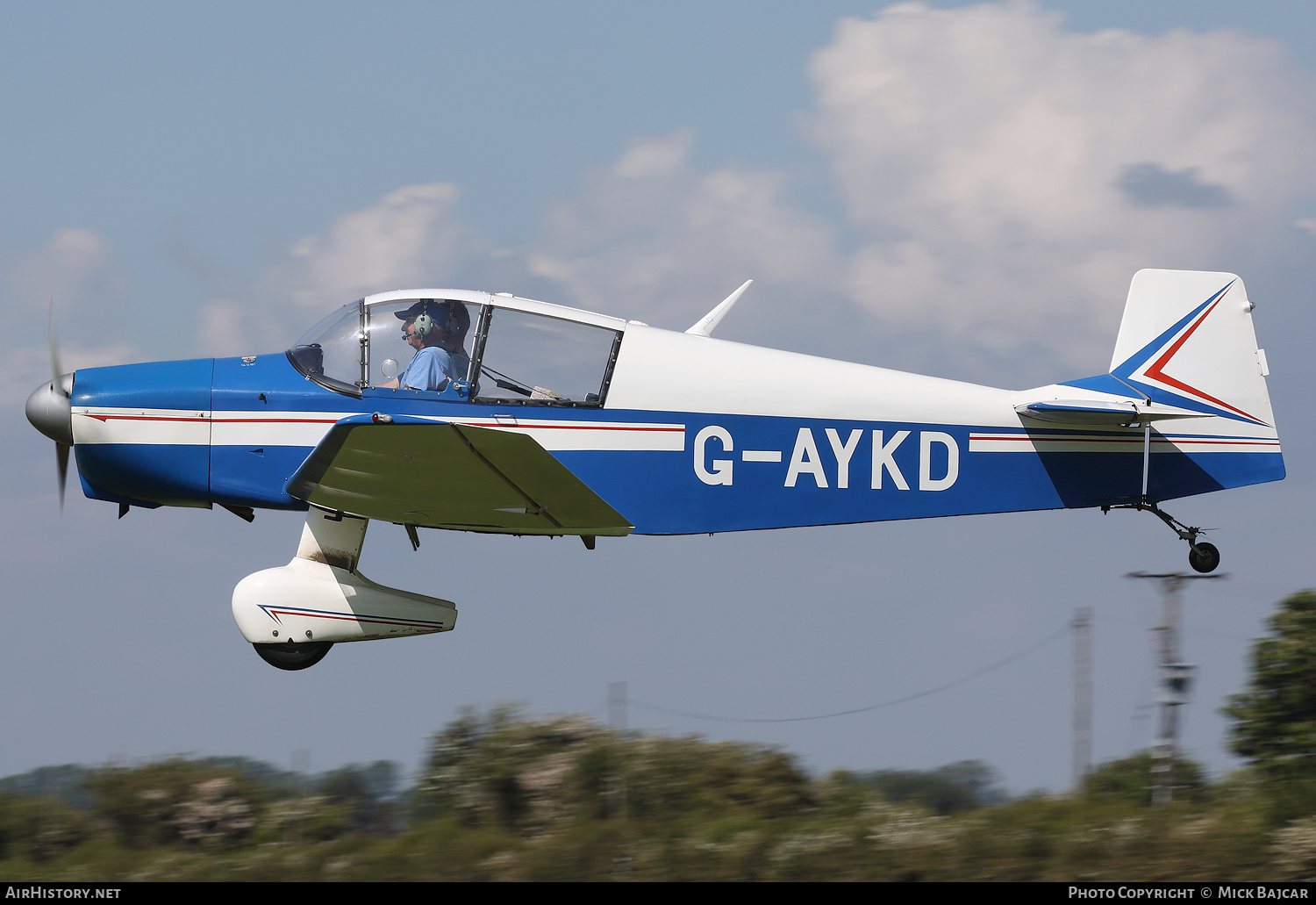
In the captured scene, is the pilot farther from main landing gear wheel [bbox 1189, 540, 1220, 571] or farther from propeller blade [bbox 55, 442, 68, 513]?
main landing gear wheel [bbox 1189, 540, 1220, 571]

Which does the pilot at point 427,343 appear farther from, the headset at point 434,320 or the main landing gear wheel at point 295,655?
the main landing gear wheel at point 295,655

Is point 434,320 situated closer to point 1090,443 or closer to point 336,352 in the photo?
point 336,352

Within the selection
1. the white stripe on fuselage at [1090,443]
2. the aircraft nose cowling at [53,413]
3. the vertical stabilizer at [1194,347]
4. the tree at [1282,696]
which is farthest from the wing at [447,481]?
the tree at [1282,696]

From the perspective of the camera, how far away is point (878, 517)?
8266mm

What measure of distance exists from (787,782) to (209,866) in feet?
13.9

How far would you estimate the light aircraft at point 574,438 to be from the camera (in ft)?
25.8

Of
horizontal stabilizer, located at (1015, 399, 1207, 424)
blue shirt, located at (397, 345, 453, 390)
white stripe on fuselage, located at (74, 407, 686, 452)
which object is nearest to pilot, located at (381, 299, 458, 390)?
blue shirt, located at (397, 345, 453, 390)

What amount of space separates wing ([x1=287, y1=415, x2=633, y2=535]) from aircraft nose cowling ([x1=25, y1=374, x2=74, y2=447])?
1788 mm

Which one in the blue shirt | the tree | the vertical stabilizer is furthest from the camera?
the tree

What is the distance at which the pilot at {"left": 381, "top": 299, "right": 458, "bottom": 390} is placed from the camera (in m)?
7.82

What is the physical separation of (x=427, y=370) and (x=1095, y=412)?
4470 mm

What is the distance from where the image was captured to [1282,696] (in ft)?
37.3

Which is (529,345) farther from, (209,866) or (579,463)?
(209,866)

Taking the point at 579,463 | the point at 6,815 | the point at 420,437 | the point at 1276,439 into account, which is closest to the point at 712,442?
the point at 579,463
